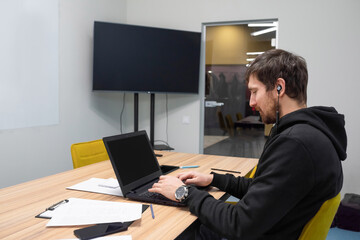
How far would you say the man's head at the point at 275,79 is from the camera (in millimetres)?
1285

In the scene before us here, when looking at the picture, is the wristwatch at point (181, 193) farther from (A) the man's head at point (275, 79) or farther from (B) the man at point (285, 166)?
(A) the man's head at point (275, 79)

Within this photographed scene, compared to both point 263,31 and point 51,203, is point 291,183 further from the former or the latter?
point 263,31

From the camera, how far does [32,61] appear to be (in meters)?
3.14

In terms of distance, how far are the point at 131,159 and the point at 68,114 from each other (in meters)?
2.22

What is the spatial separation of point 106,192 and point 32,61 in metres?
2.09

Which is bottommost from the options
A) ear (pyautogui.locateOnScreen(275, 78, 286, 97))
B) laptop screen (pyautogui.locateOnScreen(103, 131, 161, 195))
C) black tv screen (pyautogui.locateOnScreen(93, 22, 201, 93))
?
laptop screen (pyautogui.locateOnScreen(103, 131, 161, 195))

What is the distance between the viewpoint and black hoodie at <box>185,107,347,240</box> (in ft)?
3.47

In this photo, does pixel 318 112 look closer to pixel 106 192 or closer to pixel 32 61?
pixel 106 192

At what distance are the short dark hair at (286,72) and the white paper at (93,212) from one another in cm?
77

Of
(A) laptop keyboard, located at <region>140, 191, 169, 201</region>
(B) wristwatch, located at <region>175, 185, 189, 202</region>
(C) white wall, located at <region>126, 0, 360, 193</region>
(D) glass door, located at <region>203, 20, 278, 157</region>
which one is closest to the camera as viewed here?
(B) wristwatch, located at <region>175, 185, 189, 202</region>

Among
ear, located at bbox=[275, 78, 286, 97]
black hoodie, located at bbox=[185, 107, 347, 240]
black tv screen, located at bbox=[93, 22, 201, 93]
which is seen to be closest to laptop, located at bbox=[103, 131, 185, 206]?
black hoodie, located at bbox=[185, 107, 347, 240]

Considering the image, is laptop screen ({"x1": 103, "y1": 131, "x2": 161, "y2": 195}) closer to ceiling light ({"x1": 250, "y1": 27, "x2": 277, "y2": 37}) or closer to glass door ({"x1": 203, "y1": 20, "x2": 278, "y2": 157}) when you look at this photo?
glass door ({"x1": 203, "y1": 20, "x2": 278, "y2": 157})

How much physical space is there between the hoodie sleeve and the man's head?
0.24 meters

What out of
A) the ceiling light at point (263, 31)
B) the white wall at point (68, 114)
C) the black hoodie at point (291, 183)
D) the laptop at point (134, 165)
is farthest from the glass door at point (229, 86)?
the black hoodie at point (291, 183)
